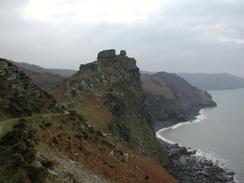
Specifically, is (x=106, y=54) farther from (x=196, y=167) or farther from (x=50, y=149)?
(x=50, y=149)

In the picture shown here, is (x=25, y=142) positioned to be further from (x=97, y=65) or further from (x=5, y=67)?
(x=97, y=65)

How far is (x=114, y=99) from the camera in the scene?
12456 cm

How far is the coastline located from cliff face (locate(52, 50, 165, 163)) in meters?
7.38

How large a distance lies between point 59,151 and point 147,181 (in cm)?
1928

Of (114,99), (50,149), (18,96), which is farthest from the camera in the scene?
(114,99)

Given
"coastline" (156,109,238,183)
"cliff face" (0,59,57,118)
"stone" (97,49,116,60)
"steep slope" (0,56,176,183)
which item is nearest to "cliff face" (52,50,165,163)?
"stone" (97,49,116,60)

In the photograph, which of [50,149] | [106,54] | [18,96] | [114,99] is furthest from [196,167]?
[50,149]

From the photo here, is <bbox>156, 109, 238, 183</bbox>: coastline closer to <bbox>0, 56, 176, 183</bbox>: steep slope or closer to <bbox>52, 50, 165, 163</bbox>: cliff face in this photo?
<bbox>52, 50, 165, 163</bbox>: cliff face

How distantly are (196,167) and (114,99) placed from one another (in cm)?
3156

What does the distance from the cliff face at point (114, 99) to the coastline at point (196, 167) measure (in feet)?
24.2

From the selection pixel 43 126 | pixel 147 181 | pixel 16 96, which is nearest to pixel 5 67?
pixel 16 96

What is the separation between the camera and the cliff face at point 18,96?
65688 mm

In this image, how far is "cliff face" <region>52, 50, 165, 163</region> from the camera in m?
109

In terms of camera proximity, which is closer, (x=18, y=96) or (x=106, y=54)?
(x=18, y=96)
